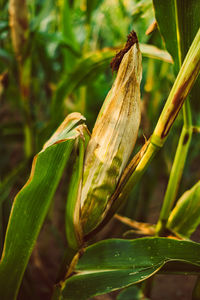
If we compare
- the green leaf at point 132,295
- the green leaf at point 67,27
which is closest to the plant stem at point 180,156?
the green leaf at point 132,295

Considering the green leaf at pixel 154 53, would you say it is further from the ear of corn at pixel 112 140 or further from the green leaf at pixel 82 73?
the ear of corn at pixel 112 140

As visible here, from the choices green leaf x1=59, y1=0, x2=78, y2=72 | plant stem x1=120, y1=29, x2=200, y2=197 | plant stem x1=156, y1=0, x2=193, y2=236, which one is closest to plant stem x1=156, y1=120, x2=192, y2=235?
plant stem x1=156, y1=0, x2=193, y2=236

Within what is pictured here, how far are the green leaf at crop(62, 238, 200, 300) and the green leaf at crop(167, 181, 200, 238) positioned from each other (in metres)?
0.10

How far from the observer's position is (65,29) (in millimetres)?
902

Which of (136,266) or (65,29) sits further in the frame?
(65,29)

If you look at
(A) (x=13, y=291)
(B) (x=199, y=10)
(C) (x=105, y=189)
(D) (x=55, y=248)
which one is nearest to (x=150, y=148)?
(C) (x=105, y=189)

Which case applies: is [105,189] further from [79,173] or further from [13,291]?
[13,291]

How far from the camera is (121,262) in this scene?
1.32ft

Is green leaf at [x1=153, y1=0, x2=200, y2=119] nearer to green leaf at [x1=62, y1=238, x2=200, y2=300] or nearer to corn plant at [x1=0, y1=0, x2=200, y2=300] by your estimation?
corn plant at [x1=0, y1=0, x2=200, y2=300]

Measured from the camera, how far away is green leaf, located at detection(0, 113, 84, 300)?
Result: 1.15 ft

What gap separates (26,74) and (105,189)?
24.1 inches

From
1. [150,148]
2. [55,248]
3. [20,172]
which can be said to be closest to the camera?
[150,148]

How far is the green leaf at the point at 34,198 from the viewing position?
13.8 inches

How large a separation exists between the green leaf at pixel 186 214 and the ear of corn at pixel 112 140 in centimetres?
16
